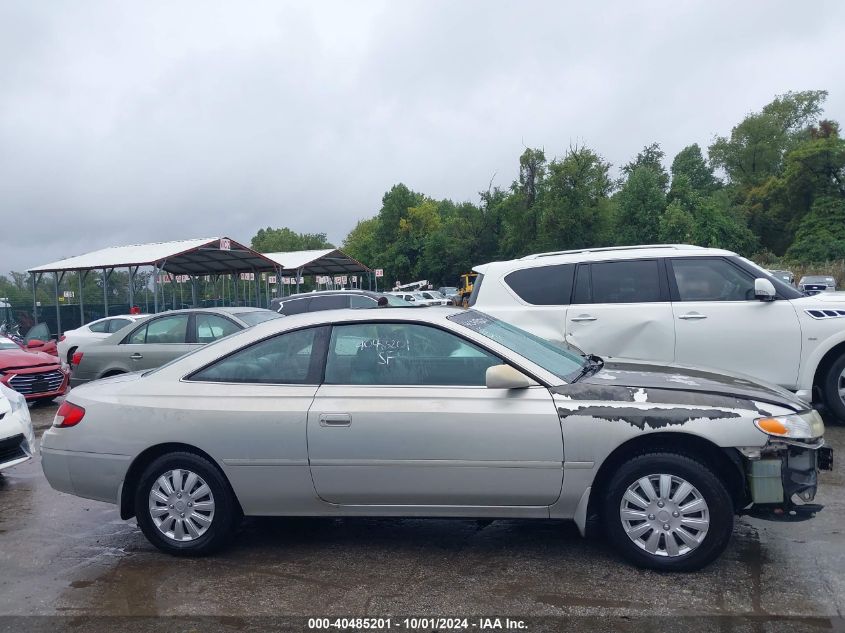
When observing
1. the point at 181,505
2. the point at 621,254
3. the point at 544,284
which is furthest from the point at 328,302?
the point at 181,505

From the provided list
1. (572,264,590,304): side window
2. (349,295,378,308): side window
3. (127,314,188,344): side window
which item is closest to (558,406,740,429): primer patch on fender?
(572,264,590,304): side window

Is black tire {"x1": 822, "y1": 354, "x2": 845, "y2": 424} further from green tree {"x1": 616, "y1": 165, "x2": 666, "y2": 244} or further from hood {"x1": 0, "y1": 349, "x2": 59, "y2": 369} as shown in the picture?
green tree {"x1": 616, "y1": 165, "x2": 666, "y2": 244}

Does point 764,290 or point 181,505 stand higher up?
point 764,290

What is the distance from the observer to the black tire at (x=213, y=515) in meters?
4.52

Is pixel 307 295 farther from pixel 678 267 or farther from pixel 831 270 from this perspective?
pixel 831 270

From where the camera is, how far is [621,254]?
25.7ft

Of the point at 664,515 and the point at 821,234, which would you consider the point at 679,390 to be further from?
the point at 821,234

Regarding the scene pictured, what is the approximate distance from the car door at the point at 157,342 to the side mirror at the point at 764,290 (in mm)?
7263

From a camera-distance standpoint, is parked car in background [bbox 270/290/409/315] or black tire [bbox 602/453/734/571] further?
parked car in background [bbox 270/290/409/315]

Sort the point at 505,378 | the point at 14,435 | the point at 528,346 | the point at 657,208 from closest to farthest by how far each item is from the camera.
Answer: the point at 505,378 → the point at 528,346 → the point at 14,435 → the point at 657,208

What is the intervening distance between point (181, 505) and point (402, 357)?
1.70m

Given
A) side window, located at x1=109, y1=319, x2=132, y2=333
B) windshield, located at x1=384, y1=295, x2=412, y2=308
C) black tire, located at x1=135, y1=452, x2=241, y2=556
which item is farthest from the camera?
side window, located at x1=109, y1=319, x2=132, y2=333

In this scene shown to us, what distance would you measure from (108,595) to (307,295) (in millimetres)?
11100

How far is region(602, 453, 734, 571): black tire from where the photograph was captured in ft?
13.1
